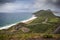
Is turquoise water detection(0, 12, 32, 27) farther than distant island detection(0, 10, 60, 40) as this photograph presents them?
Yes

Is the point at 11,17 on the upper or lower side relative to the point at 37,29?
upper

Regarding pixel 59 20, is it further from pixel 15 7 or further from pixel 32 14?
pixel 15 7

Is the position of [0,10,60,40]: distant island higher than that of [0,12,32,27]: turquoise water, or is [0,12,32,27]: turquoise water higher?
[0,12,32,27]: turquoise water

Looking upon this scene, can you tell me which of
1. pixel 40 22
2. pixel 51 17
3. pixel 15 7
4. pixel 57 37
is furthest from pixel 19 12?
pixel 57 37
